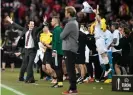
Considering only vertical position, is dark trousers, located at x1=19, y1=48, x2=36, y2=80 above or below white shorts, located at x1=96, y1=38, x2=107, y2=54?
below

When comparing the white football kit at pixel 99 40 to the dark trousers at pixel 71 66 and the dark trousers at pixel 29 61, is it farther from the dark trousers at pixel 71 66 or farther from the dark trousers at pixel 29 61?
the dark trousers at pixel 71 66

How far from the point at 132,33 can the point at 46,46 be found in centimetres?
301

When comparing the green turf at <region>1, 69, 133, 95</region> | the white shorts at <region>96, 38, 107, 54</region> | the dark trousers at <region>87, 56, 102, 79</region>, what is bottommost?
the green turf at <region>1, 69, 133, 95</region>

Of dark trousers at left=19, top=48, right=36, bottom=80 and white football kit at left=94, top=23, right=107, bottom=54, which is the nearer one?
white football kit at left=94, top=23, right=107, bottom=54

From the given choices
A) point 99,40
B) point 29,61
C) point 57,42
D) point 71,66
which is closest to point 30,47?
point 29,61

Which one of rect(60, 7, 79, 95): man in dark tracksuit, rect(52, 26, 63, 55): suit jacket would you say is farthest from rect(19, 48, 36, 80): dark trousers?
rect(60, 7, 79, 95): man in dark tracksuit

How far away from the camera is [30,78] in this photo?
18297 mm

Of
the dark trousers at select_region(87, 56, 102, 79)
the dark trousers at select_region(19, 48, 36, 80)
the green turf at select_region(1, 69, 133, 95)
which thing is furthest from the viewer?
the dark trousers at select_region(87, 56, 102, 79)

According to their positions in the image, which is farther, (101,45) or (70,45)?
(101,45)

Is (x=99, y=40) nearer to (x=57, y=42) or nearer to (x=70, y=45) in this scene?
(x=57, y=42)

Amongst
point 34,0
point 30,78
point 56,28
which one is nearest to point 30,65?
point 30,78

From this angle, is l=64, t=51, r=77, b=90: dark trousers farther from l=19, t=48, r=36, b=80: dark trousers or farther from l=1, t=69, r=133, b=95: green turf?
l=19, t=48, r=36, b=80: dark trousers

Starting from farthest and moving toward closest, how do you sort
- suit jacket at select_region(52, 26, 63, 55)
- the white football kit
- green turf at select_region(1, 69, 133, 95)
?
1. the white football kit
2. suit jacket at select_region(52, 26, 63, 55)
3. green turf at select_region(1, 69, 133, 95)

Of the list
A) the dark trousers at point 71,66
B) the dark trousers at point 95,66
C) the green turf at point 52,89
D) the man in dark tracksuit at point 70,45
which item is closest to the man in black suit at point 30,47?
the green turf at point 52,89
